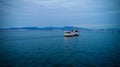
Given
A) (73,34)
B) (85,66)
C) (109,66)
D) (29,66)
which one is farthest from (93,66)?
(73,34)

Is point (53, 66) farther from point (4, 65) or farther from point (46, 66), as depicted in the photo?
point (4, 65)

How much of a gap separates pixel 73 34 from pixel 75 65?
180 ft

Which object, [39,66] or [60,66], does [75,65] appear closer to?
[60,66]

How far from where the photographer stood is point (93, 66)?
13875 millimetres

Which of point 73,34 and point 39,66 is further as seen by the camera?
point 73,34

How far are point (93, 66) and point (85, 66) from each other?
2.95 ft

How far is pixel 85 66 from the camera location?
13852 millimetres

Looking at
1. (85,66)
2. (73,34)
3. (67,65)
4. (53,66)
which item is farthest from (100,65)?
(73,34)

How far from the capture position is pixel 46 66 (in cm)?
1384

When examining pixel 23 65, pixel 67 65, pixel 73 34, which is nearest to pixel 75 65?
pixel 67 65

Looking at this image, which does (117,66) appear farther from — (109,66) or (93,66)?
(93,66)

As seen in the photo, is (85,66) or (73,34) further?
(73,34)

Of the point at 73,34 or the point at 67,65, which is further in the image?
the point at 73,34

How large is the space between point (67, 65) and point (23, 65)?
5023 mm
